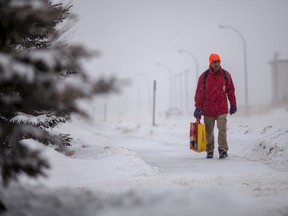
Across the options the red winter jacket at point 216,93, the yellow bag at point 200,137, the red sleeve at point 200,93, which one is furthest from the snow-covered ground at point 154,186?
the red sleeve at point 200,93

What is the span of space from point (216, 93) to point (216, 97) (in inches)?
3.4

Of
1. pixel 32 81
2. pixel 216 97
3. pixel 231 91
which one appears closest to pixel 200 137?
pixel 216 97

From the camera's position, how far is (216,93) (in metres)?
8.11

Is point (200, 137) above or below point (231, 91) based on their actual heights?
below

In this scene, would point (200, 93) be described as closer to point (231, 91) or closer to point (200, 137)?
point (231, 91)

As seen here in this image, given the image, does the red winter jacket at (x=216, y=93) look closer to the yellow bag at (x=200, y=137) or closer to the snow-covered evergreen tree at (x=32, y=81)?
the yellow bag at (x=200, y=137)

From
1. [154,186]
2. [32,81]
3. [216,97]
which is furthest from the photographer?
[216,97]

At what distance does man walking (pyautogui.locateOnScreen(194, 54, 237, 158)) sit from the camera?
7988mm

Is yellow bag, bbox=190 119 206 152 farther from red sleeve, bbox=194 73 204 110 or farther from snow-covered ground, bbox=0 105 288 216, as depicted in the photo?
snow-covered ground, bbox=0 105 288 216

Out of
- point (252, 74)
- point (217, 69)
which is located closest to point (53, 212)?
point (217, 69)

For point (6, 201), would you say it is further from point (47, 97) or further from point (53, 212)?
point (47, 97)

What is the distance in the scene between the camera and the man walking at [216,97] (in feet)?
26.2

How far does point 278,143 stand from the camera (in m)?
7.88

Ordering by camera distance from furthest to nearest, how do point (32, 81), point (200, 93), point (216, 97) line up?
point (200, 93)
point (216, 97)
point (32, 81)
